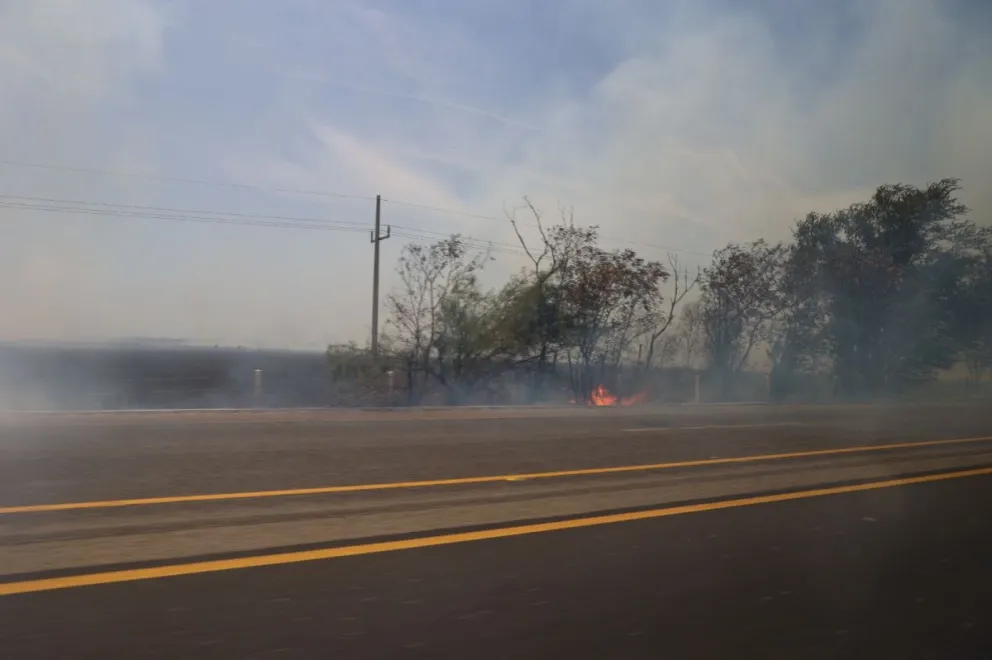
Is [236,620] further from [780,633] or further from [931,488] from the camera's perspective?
[931,488]

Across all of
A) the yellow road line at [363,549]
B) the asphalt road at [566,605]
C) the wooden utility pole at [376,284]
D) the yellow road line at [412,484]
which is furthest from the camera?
the wooden utility pole at [376,284]

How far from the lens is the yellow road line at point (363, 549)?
562 centimetres

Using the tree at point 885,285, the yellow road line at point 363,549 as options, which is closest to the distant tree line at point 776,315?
the tree at point 885,285

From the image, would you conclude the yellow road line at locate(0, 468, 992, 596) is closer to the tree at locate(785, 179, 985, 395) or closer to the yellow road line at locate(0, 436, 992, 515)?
the yellow road line at locate(0, 436, 992, 515)

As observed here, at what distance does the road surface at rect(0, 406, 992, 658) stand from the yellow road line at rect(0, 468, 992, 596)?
3 centimetres

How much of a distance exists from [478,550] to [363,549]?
871mm

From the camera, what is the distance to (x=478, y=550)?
271 inches

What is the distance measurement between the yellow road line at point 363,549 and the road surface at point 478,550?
0.09ft

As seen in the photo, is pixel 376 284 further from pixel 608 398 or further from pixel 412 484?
pixel 412 484

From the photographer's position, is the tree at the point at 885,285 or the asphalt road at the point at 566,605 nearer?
the asphalt road at the point at 566,605

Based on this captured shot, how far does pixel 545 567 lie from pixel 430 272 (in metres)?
23.1

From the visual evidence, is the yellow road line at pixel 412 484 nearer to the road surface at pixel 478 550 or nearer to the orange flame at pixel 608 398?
the road surface at pixel 478 550

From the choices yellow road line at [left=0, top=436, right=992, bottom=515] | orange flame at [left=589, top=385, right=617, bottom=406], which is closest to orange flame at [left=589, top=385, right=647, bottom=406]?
orange flame at [left=589, top=385, right=617, bottom=406]

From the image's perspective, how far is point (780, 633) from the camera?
5.22m
